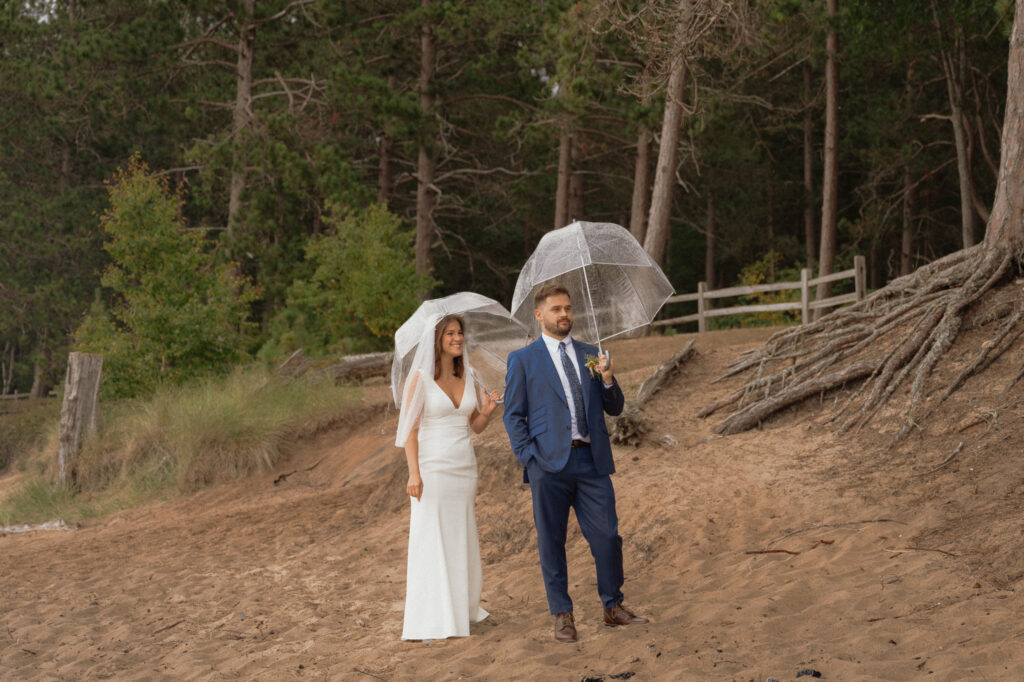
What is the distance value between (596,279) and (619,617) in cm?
219

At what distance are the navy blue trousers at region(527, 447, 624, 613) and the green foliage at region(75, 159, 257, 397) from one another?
37.4 ft

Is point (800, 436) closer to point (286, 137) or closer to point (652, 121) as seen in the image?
point (652, 121)

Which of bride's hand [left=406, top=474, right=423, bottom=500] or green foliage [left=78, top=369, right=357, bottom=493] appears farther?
green foliage [left=78, top=369, right=357, bottom=493]

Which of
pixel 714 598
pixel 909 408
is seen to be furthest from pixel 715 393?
pixel 714 598

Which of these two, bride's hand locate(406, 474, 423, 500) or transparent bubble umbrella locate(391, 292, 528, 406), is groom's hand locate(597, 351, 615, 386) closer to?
transparent bubble umbrella locate(391, 292, 528, 406)

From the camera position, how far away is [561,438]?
5613mm

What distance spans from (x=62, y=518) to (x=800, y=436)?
9.17 meters

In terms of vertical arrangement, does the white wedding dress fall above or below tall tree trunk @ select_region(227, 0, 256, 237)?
below


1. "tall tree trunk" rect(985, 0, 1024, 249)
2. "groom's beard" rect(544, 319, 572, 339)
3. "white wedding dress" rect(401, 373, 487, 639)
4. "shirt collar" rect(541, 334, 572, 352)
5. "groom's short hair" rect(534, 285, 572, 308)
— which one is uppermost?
"tall tree trunk" rect(985, 0, 1024, 249)

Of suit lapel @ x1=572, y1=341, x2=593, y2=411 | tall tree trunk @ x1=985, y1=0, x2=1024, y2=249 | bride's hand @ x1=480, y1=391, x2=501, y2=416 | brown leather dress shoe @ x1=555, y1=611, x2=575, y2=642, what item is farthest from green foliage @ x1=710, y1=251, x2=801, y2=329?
brown leather dress shoe @ x1=555, y1=611, x2=575, y2=642

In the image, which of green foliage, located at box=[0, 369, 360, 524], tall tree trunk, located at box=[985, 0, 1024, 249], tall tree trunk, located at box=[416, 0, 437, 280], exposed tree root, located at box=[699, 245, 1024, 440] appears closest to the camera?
exposed tree root, located at box=[699, 245, 1024, 440]

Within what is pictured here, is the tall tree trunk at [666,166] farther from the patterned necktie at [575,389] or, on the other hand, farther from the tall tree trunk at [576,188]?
the patterned necktie at [575,389]

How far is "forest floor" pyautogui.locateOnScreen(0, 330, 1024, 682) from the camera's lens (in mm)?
5406

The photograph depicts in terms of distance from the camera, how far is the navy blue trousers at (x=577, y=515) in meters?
5.67
